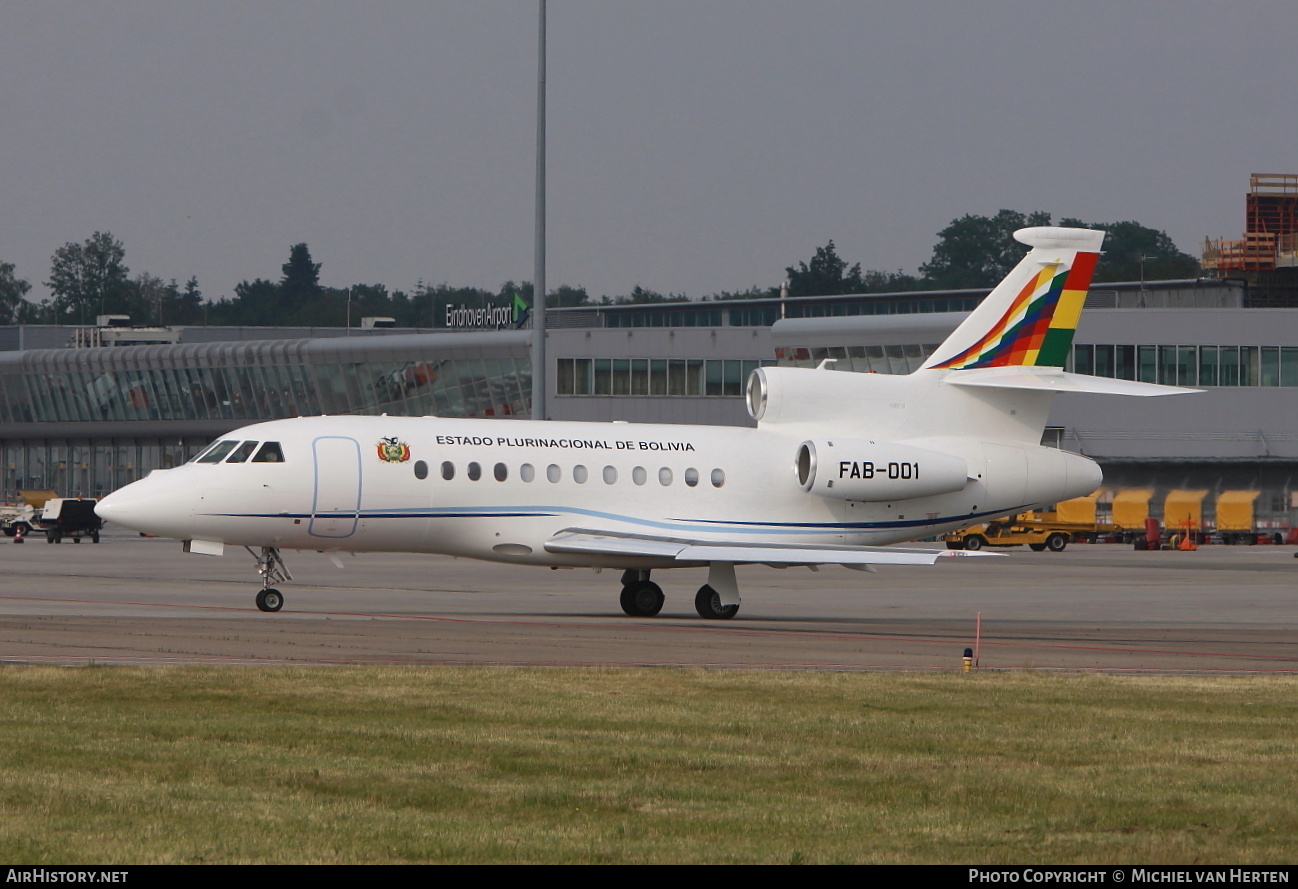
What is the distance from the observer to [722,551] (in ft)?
92.1

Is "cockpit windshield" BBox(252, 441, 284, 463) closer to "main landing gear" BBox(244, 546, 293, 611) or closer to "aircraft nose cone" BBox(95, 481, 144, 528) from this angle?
"main landing gear" BBox(244, 546, 293, 611)

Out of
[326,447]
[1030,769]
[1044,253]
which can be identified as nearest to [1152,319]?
[1044,253]

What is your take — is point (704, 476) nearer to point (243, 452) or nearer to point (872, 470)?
point (872, 470)

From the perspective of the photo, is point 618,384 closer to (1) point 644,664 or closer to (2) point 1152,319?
(2) point 1152,319

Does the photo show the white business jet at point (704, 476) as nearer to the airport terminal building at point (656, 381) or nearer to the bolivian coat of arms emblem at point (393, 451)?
the bolivian coat of arms emblem at point (393, 451)

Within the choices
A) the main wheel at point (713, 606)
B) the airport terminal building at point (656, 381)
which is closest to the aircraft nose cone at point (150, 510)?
the main wheel at point (713, 606)

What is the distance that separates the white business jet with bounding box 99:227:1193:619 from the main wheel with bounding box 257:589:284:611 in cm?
4

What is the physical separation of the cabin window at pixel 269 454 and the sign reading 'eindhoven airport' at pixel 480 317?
83.5m

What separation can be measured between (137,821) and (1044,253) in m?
24.0

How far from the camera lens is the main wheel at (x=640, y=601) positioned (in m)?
29.6

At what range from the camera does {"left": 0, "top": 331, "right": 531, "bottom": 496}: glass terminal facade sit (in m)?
90.4


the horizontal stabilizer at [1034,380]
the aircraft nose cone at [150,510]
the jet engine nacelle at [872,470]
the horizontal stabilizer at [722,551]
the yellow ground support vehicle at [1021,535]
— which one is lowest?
the yellow ground support vehicle at [1021,535]

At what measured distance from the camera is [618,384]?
8481 cm

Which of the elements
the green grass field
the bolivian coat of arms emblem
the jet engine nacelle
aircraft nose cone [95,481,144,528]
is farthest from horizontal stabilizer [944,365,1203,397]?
aircraft nose cone [95,481,144,528]
